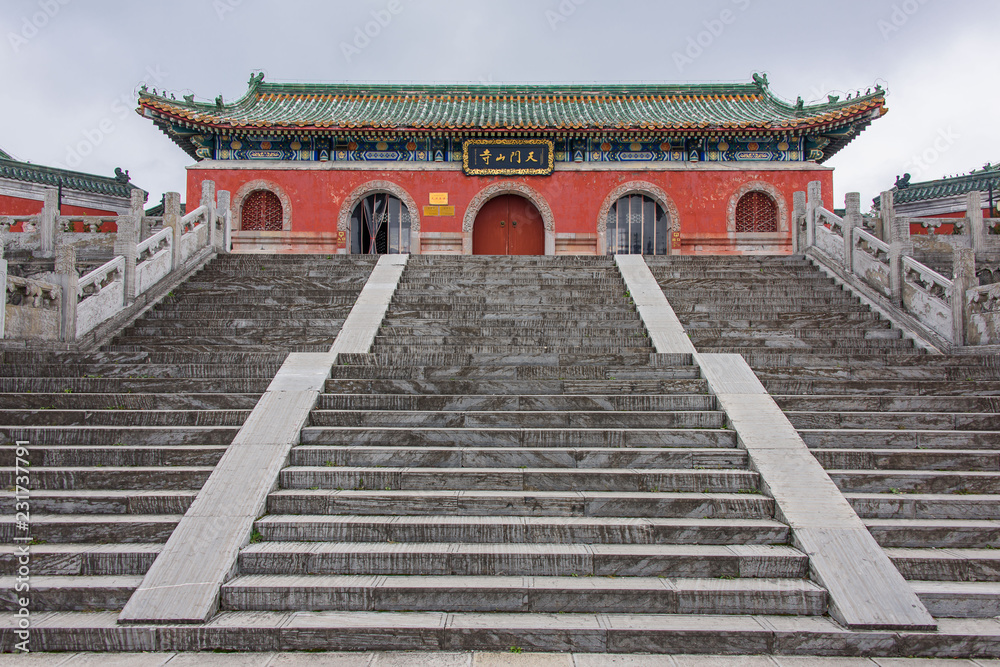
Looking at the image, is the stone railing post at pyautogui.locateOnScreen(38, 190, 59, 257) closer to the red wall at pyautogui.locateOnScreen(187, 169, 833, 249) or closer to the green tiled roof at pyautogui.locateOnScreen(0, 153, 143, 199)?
the red wall at pyautogui.locateOnScreen(187, 169, 833, 249)

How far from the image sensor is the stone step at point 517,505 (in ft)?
13.7

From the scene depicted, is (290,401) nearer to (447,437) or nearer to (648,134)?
(447,437)

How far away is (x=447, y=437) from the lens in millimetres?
4867

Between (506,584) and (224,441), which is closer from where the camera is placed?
(506,584)

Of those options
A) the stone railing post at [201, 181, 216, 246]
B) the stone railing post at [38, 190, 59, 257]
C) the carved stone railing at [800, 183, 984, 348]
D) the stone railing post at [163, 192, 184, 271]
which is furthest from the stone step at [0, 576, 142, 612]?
the stone railing post at [38, 190, 59, 257]

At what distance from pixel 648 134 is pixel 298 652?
1413cm

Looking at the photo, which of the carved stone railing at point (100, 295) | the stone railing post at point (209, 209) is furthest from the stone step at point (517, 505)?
the stone railing post at point (209, 209)

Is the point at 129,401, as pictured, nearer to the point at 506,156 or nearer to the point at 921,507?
the point at 921,507

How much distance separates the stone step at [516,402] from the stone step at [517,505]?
117cm

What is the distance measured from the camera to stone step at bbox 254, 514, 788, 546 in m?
3.97

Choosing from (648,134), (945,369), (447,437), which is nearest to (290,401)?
(447,437)

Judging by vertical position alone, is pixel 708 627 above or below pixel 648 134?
below

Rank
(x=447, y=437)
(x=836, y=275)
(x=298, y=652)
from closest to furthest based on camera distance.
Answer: (x=298, y=652) < (x=447, y=437) < (x=836, y=275)

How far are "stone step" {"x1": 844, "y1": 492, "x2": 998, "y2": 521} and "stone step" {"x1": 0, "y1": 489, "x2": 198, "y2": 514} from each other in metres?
4.82
